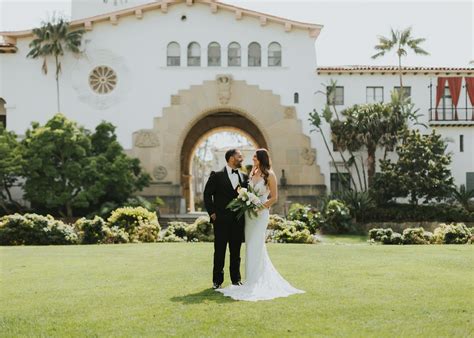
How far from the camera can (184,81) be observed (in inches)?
1490

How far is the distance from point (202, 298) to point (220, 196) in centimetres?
182

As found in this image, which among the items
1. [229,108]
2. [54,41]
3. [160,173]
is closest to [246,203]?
[160,173]

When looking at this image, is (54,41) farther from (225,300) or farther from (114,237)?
(225,300)

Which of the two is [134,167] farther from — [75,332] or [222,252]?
[75,332]

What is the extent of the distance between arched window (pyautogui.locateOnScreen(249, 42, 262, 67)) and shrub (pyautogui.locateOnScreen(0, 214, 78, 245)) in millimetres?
19306

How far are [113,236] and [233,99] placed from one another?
1716cm

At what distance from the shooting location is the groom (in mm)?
10312

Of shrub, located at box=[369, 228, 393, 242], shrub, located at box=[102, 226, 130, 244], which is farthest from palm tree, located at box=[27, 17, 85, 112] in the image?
shrub, located at box=[369, 228, 393, 242]

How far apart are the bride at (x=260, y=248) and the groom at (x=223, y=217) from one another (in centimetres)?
19

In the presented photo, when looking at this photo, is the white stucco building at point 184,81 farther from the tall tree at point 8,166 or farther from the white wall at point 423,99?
the tall tree at point 8,166

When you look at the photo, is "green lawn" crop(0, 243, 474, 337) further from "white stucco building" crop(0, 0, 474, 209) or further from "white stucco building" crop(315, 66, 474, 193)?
"white stucco building" crop(315, 66, 474, 193)

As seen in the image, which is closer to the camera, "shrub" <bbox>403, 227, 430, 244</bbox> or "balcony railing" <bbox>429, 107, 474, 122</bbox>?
"shrub" <bbox>403, 227, 430, 244</bbox>

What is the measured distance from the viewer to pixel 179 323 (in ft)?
25.1

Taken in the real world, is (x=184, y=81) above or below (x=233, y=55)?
below
